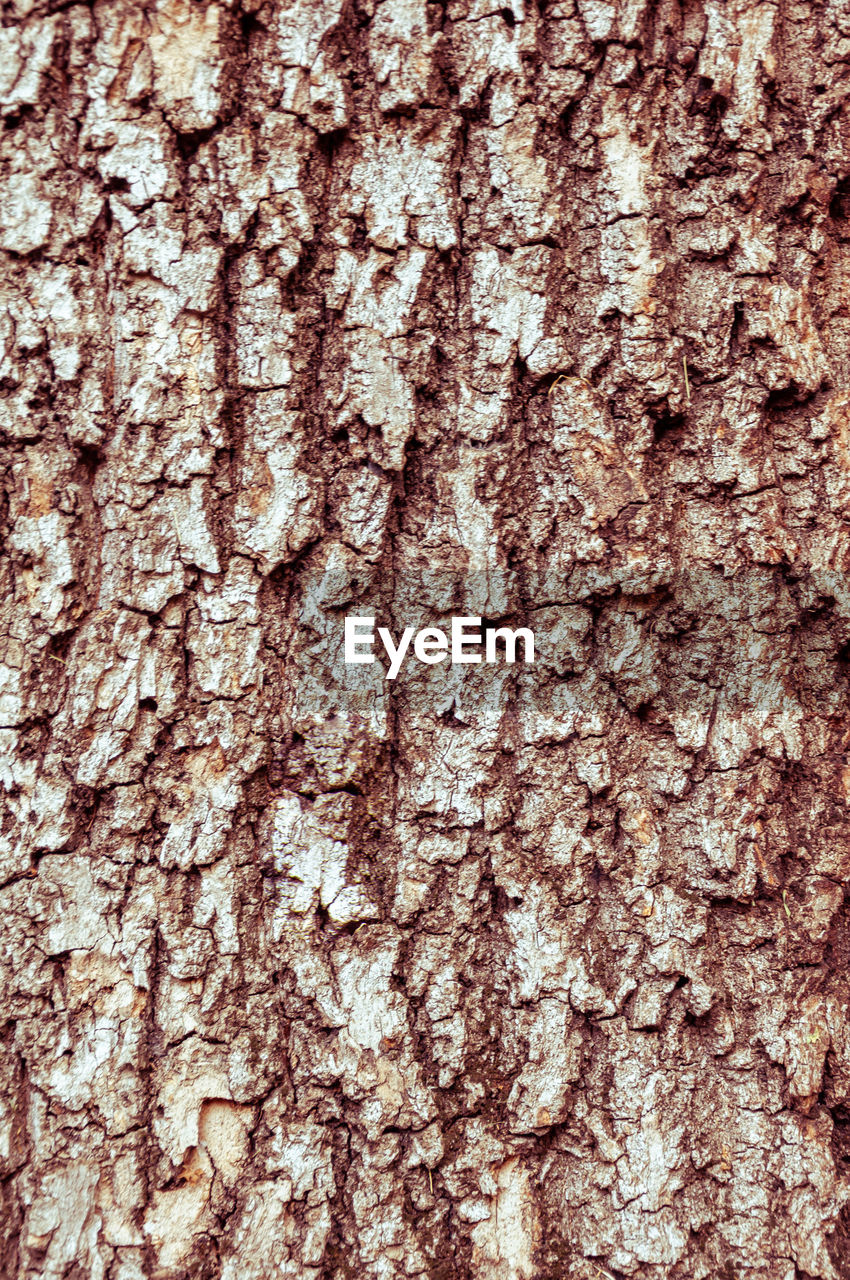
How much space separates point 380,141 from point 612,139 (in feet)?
1.08

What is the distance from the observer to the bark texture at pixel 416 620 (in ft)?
3.82

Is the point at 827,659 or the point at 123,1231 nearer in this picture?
the point at 123,1231

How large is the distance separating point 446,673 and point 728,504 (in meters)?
0.48

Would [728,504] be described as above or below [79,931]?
above

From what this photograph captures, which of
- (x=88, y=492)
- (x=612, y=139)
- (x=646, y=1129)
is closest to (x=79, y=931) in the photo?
(x=88, y=492)

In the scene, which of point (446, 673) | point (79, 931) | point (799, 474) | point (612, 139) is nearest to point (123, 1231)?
point (79, 931)

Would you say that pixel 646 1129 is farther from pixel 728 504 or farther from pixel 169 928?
pixel 728 504

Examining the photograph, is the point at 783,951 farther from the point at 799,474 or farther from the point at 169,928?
the point at 169,928

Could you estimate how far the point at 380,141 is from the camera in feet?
3.87

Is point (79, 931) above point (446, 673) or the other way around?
the other way around

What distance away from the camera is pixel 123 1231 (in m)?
1.14

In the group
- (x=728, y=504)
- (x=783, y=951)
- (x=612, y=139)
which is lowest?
(x=783, y=951)

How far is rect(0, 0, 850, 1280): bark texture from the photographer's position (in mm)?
1165

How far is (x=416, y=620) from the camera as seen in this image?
3.95 ft
